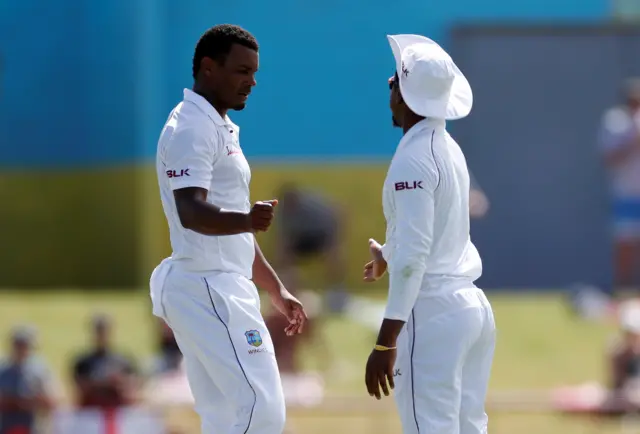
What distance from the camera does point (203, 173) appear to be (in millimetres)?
Answer: 5199

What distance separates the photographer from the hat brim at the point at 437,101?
523 cm

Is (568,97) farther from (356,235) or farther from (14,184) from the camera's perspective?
(14,184)

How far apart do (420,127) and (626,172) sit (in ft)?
34.4

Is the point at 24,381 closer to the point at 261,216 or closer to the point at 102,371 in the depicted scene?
the point at 102,371

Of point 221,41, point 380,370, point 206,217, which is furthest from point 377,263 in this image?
point 221,41

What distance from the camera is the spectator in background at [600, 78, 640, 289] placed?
1520cm

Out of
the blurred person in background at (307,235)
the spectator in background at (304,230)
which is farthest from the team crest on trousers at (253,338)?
the spectator in background at (304,230)

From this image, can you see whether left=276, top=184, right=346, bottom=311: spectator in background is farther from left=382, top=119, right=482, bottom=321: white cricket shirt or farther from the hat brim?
left=382, top=119, right=482, bottom=321: white cricket shirt

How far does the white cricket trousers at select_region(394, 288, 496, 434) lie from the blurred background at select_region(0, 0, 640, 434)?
1011 cm

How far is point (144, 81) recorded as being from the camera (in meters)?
16.8

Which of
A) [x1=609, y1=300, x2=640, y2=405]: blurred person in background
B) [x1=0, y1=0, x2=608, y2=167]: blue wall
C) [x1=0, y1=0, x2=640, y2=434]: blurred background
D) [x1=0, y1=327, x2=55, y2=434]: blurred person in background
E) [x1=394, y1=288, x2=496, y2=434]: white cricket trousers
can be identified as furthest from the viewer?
[x1=0, y1=0, x2=608, y2=167]: blue wall

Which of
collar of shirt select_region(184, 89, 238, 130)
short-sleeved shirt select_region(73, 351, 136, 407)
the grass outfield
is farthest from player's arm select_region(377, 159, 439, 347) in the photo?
the grass outfield

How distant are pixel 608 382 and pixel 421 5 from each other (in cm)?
625

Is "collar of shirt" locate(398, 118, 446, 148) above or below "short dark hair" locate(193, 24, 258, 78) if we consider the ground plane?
below
